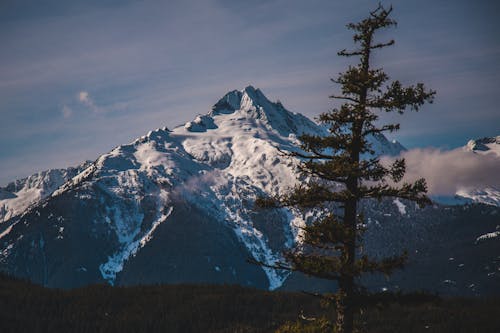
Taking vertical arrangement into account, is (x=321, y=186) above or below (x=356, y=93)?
below

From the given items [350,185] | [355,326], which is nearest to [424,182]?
[350,185]

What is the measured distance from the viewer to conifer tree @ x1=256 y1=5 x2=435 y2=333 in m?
32.2

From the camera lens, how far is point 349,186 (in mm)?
33344

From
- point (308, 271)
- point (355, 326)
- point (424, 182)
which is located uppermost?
point (424, 182)

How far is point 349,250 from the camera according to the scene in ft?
108

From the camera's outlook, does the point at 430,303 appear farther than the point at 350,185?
No

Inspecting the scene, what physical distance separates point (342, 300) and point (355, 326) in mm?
1653

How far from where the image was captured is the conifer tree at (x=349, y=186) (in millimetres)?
32156

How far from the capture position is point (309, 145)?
33.8m

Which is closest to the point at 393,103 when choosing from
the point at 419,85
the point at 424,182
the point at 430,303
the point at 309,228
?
the point at 419,85

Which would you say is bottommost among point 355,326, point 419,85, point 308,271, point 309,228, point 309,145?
point 355,326

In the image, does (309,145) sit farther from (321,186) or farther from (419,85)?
(419,85)

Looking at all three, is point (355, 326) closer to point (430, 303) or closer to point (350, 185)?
point (430, 303)

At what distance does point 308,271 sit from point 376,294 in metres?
3.43
